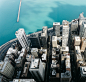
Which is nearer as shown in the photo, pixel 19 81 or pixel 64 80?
pixel 19 81

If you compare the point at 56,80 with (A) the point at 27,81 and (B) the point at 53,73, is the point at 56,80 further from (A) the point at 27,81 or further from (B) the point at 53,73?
(A) the point at 27,81

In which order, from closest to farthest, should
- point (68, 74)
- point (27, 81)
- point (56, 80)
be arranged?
point (27, 81)
point (68, 74)
point (56, 80)

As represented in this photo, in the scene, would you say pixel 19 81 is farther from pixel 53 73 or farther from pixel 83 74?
pixel 83 74

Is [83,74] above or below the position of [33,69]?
below

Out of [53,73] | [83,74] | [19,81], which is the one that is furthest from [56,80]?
[19,81]

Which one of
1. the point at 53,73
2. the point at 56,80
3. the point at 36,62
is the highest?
the point at 36,62

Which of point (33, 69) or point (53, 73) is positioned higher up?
point (33, 69)

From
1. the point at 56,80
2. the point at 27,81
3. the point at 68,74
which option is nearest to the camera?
the point at 27,81

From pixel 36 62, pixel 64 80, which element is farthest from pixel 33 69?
pixel 64 80

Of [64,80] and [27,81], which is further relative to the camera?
[64,80]
